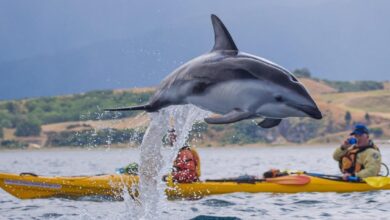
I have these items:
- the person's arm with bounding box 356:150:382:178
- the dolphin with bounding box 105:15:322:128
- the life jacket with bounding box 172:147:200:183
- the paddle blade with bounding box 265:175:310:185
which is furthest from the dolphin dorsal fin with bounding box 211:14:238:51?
the paddle blade with bounding box 265:175:310:185

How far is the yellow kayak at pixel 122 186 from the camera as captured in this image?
67.5 feet

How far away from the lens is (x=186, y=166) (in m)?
19.9

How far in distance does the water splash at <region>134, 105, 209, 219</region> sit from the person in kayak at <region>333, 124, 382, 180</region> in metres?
6.78

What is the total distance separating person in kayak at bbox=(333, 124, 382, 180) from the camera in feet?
65.9

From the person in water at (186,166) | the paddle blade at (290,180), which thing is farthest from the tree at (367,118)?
the person in water at (186,166)

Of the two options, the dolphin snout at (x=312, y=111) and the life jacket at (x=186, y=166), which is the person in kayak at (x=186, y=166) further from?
the dolphin snout at (x=312, y=111)

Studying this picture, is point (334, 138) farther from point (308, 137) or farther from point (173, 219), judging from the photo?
point (173, 219)

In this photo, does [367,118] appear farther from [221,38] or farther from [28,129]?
[221,38]

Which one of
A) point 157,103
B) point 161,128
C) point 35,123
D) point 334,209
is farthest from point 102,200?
point 35,123

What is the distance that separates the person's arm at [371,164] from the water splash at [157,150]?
7034 millimetres

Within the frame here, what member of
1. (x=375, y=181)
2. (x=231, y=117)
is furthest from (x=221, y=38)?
(x=375, y=181)

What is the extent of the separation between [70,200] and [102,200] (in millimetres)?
1165

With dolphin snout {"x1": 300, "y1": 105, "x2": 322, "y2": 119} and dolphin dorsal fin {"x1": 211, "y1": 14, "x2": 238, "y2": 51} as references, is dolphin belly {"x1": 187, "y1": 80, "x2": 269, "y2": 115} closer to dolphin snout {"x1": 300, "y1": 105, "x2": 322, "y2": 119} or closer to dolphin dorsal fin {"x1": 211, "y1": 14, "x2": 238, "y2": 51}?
dolphin snout {"x1": 300, "y1": 105, "x2": 322, "y2": 119}

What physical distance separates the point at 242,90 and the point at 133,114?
9467 centimetres
